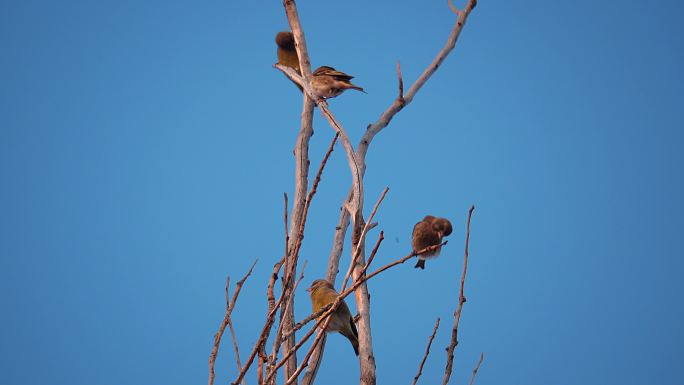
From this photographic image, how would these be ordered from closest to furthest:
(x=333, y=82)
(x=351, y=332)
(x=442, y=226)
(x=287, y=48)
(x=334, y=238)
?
(x=334, y=238)
(x=351, y=332)
(x=442, y=226)
(x=333, y=82)
(x=287, y=48)

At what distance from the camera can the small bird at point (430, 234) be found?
245 inches

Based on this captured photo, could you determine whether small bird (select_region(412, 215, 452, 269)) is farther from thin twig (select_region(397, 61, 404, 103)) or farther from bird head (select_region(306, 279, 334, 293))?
thin twig (select_region(397, 61, 404, 103))

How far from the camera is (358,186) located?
350 cm

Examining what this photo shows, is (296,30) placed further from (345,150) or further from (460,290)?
(460,290)

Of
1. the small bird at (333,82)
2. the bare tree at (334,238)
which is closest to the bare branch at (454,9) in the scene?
the bare tree at (334,238)

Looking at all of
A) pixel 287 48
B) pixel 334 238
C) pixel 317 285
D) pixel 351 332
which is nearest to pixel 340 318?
pixel 351 332

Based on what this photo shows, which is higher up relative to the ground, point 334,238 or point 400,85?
point 400,85

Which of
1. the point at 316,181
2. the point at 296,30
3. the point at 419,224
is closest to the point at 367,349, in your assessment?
the point at 316,181

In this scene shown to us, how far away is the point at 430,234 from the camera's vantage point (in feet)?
20.8

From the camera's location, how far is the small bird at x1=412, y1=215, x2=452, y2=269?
20.4ft

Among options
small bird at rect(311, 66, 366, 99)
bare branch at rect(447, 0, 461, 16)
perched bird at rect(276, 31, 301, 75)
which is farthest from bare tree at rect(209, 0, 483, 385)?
perched bird at rect(276, 31, 301, 75)

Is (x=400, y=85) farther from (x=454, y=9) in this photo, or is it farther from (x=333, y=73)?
(x=333, y=73)

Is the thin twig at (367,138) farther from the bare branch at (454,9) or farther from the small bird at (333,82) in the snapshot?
the small bird at (333,82)

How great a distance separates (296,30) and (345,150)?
4.17 ft
